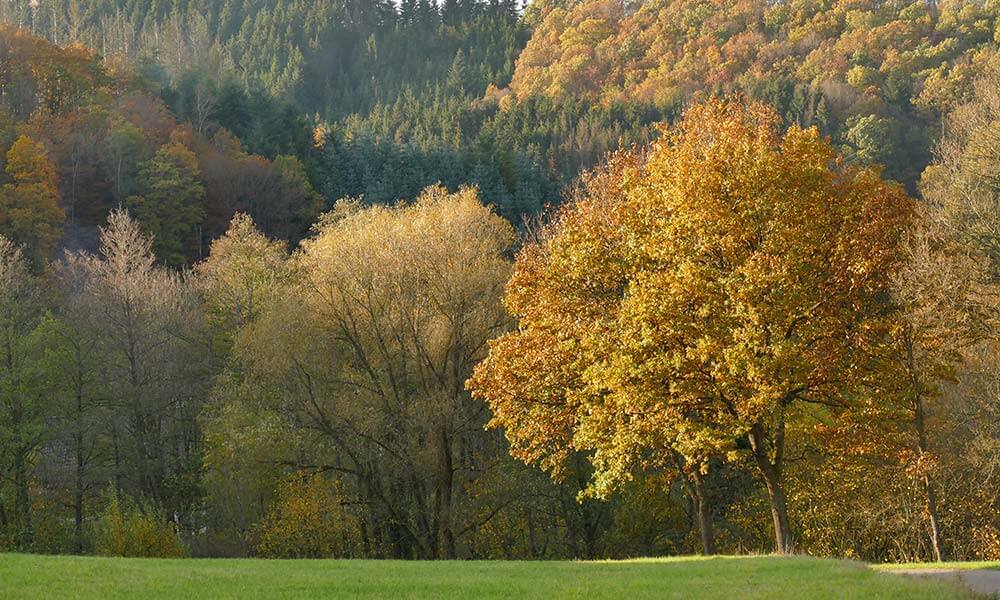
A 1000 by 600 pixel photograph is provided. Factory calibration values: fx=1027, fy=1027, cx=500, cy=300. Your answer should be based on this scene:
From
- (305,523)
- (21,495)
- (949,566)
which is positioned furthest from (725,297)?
(21,495)

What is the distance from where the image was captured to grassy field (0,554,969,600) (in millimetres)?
16094

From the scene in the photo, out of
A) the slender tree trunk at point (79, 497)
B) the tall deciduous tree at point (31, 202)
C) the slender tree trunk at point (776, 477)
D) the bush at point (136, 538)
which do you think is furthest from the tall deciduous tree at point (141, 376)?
the slender tree trunk at point (776, 477)

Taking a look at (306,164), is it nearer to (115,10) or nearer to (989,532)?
(989,532)

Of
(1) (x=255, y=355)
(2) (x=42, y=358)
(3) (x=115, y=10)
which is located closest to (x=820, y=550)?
(1) (x=255, y=355)

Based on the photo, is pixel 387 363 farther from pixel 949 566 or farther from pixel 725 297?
pixel 949 566

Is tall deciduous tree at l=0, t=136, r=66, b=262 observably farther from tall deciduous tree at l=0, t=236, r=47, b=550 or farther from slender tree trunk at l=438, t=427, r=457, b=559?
slender tree trunk at l=438, t=427, r=457, b=559

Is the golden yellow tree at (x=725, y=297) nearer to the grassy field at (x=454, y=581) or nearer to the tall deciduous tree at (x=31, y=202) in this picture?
the grassy field at (x=454, y=581)

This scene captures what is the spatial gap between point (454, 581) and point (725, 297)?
11.3 m

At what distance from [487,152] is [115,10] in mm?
106930

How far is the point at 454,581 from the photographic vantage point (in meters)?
18.5

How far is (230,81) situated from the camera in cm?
10250

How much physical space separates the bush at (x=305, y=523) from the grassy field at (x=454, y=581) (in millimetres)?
14405

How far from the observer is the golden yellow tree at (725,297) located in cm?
2536

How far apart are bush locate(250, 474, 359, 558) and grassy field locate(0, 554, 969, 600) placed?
47.3 feet
